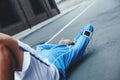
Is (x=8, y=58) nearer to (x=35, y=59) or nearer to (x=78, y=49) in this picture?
(x=35, y=59)

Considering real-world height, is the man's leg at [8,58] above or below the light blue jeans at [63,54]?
above

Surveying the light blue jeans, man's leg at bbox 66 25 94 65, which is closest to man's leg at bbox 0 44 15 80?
the light blue jeans

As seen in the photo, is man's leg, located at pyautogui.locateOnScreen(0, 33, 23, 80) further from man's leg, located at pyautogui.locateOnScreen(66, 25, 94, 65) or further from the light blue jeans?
man's leg, located at pyautogui.locateOnScreen(66, 25, 94, 65)

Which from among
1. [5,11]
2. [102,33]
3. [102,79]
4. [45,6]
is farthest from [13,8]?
[102,79]

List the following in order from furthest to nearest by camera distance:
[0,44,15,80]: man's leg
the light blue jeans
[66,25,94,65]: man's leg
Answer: [66,25,94,65]: man's leg
the light blue jeans
[0,44,15,80]: man's leg

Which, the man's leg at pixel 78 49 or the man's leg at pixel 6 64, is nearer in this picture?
the man's leg at pixel 6 64

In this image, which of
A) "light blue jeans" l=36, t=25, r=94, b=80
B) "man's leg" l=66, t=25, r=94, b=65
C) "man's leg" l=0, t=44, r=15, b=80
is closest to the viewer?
"man's leg" l=0, t=44, r=15, b=80

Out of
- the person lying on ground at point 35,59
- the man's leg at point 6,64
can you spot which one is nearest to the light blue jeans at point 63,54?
the person lying on ground at point 35,59

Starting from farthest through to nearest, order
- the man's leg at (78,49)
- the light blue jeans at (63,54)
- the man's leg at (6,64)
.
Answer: the man's leg at (78,49) → the light blue jeans at (63,54) → the man's leg at (6,64)

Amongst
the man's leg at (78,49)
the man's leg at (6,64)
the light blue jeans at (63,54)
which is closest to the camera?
the man's leg at (6,64)

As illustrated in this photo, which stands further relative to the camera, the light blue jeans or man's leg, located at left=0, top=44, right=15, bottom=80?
the light blue jeans

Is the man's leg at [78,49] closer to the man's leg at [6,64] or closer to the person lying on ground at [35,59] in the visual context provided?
the person lying on ground at [35,59]

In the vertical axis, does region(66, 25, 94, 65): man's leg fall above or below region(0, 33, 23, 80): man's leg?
below

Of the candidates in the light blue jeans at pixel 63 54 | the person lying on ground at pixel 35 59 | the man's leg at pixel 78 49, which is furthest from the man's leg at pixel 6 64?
the man's leg at pixel 78 49
